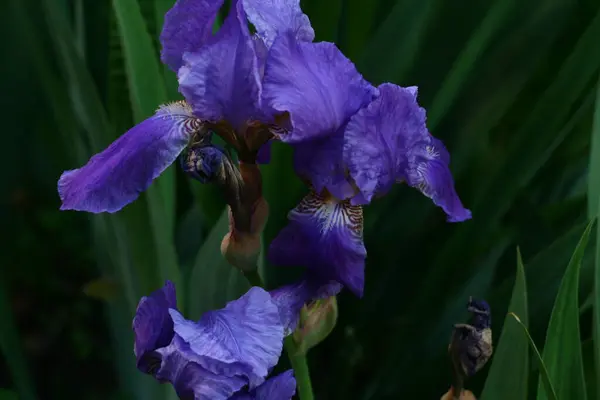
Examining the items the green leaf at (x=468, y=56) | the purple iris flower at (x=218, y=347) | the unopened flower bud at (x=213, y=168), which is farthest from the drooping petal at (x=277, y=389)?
the green leaf at (x=468, y=56)

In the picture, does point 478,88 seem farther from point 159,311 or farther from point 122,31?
point 159,311

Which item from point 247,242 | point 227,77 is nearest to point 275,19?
point 227,77

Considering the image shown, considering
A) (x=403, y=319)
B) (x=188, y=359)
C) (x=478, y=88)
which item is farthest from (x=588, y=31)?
(x=188, y=359)

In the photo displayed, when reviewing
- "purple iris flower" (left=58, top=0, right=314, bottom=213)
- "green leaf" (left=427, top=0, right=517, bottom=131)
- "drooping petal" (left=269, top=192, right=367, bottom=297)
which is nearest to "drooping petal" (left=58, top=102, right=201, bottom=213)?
"purple iris flower" (left=58, top=0, right=314, bottom=213)

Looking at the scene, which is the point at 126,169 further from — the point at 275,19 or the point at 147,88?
the point at 147,88

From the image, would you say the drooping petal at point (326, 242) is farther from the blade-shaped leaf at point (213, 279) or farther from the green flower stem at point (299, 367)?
the blade-shaped leaf at point (213, 279)

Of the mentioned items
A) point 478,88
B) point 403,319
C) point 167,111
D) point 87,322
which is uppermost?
point 167,111

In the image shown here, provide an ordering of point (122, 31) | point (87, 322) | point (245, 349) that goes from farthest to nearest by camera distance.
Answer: point (87, 322) → point (122, 31) → point (245, 349)

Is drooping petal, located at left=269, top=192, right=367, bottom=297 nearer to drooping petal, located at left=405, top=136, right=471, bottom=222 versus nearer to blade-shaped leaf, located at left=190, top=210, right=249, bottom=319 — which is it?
drooping petal, located at left=405, top=136, right=471, bottom=222
